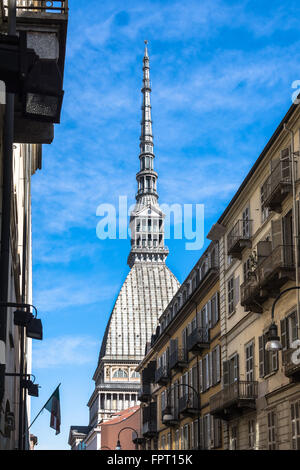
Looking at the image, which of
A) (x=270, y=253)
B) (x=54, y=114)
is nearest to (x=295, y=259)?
(x=270, y=253)

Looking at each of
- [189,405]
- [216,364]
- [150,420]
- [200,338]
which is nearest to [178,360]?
[189,405]

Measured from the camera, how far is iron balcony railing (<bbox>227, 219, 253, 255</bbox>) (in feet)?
126

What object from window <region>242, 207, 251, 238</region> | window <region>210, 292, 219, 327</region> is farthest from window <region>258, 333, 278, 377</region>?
window <region>210, 292, 219, 327</region>

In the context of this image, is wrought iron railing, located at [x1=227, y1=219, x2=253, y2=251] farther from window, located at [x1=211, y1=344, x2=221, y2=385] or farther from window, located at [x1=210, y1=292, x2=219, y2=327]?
window, located at [x1=211, y1=344, x2=221, y2=385]

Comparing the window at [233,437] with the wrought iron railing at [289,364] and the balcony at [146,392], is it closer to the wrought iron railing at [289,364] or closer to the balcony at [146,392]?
the wrought iron railing at [289,364]

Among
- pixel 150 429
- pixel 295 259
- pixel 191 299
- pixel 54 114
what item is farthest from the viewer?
pixel 150 429

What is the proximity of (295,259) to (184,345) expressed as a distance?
99.0 ft

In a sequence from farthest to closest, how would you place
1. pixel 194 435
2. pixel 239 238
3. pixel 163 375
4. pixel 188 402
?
1. pixel 163 375
2. pixel 188 402
3. pixel 194 435
4. pixel 239 238

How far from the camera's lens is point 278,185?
103ft

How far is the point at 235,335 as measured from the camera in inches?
1608

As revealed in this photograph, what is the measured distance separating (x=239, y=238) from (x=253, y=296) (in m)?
5.13

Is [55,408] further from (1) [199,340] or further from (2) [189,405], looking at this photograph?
(2) [189,405]

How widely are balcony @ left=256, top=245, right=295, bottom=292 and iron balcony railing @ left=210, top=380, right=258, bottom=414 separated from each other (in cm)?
592
